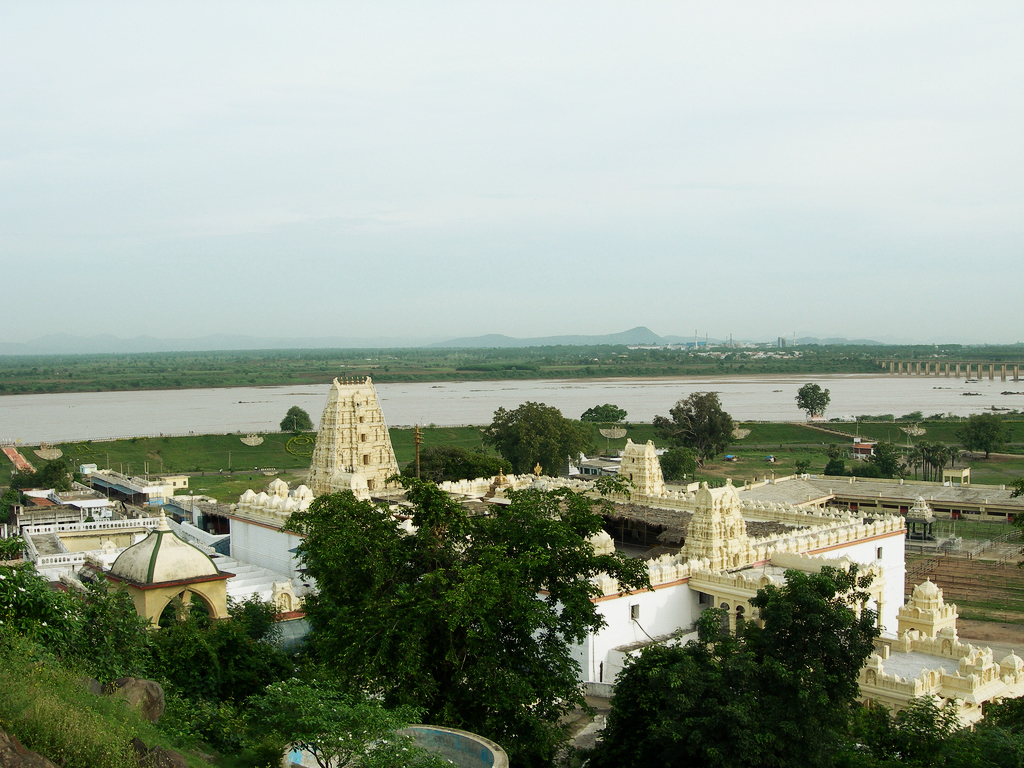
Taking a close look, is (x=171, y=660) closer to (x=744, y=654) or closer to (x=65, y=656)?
(x=65, y=656)

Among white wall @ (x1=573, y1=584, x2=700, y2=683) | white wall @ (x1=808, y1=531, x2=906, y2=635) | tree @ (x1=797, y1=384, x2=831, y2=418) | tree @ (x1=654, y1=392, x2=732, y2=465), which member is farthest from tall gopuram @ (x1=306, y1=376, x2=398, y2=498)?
tree @ (x1=797, y1=384, x2=831, y2=418)

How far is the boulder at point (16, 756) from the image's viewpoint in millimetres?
7059

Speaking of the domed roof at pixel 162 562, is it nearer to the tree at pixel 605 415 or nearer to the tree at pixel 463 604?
the tree at pixel 463 604

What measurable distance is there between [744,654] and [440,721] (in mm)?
4227

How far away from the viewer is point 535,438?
55031mm

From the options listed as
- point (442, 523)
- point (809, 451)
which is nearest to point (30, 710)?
point (442, 523)

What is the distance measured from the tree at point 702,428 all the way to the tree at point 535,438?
1479 centimetres

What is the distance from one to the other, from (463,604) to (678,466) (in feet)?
163

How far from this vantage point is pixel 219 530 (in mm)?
36750

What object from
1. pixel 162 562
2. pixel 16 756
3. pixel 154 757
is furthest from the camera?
pixel 162 562

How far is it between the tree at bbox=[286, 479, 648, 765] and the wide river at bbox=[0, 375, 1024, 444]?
82.1 m

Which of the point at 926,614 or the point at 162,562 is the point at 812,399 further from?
the point at 162,562

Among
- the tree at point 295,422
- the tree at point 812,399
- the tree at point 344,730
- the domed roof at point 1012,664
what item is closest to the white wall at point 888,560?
the domed roof at point 1012,664

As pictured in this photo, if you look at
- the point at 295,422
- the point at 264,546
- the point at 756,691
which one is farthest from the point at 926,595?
the point at 295,422
